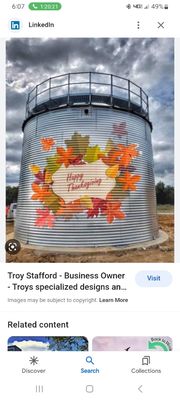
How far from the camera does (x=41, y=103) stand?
24.7 ft

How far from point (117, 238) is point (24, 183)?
3230 millimetres

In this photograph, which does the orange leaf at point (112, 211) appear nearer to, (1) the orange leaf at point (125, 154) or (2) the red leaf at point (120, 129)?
(1) the orange leaf at point (125, 154)

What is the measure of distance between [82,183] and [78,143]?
1.14 m

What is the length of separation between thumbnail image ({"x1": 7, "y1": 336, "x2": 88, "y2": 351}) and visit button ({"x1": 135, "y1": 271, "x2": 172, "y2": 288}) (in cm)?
79

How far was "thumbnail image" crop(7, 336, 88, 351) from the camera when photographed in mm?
2254

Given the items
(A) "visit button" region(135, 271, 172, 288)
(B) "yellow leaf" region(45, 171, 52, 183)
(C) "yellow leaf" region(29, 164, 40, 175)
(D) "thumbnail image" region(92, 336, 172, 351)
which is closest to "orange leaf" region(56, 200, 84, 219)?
(B) "yellow leaf" region(45, 171, 52, 183)

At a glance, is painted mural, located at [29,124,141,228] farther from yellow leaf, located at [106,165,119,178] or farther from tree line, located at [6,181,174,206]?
tree line, located at [6,181,174,206]

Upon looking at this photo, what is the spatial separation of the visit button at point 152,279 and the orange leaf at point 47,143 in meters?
5.04

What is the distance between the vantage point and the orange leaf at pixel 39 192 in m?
6.10

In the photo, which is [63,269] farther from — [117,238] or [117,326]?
[117,238]
